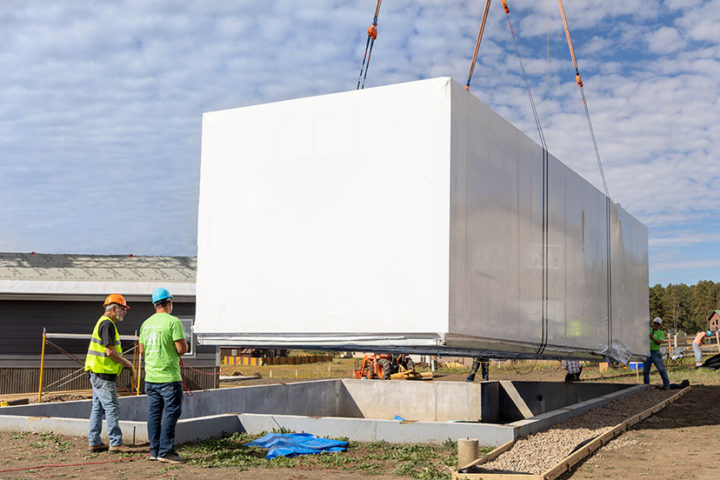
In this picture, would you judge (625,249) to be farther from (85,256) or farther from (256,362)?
(256,362)

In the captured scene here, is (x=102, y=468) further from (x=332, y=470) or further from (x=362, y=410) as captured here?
(x=362, y=410)

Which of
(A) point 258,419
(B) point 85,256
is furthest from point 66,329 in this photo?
(A) point 258,419

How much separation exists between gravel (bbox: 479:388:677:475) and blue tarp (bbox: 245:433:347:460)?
6.69 ft

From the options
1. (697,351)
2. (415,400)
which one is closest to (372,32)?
(415,400)

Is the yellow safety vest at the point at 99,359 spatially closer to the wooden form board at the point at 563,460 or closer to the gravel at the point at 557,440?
the wooden form board at the point at 563,460

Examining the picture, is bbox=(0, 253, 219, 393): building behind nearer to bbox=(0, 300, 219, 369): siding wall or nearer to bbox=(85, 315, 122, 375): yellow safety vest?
bbox=(0, 300, 219, 369): siding wall

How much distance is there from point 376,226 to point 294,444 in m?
3.05

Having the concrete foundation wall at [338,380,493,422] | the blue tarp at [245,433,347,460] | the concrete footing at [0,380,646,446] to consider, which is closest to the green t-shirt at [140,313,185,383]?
the concrete footing at [0,380,646,446]

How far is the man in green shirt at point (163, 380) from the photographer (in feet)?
22.5

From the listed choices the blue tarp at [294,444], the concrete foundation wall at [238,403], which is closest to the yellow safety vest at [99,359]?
the blue tarp at [294,444]

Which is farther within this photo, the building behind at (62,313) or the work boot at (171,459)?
the building behind at (62,313)

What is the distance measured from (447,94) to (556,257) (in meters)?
3.30

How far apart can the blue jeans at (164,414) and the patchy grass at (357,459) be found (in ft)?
1.08

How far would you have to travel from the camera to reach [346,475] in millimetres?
6543
